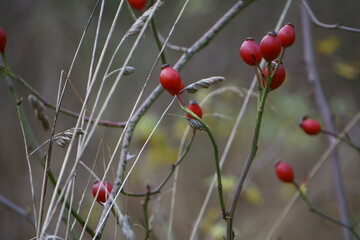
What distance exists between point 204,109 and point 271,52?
2.61 m

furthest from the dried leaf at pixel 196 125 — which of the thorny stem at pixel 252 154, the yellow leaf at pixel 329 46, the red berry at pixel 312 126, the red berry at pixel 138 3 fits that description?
the yellow leaf at pixel 329 46

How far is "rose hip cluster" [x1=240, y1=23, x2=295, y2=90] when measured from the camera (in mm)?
919

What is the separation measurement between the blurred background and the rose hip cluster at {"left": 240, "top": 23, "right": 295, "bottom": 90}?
1.85 meters

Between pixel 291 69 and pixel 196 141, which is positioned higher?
pixel 291 69

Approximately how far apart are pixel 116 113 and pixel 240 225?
1592mm

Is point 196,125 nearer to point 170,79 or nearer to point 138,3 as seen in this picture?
point 170,79

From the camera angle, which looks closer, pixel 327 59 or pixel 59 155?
pixel 59 155

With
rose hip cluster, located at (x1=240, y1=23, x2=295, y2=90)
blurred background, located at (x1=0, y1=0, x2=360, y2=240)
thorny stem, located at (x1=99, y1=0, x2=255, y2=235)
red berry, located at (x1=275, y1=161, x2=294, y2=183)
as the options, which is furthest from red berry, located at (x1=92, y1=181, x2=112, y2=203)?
blurred background, located at (x1=0, y1=0, x2=360, y2=240)

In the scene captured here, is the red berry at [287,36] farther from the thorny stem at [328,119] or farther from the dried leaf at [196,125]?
the thorny stem at [328,119]

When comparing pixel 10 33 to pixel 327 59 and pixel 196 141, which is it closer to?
pixel 196 141

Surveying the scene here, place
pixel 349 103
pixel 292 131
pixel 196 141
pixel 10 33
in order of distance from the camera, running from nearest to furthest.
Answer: pixel 349 103 → pixel 292 131 → pixel 10 33 → pixel 196 141

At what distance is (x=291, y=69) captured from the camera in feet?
14.0

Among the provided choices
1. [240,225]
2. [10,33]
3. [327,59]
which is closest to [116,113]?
[10,33]

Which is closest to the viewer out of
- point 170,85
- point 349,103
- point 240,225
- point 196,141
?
point 170,85
